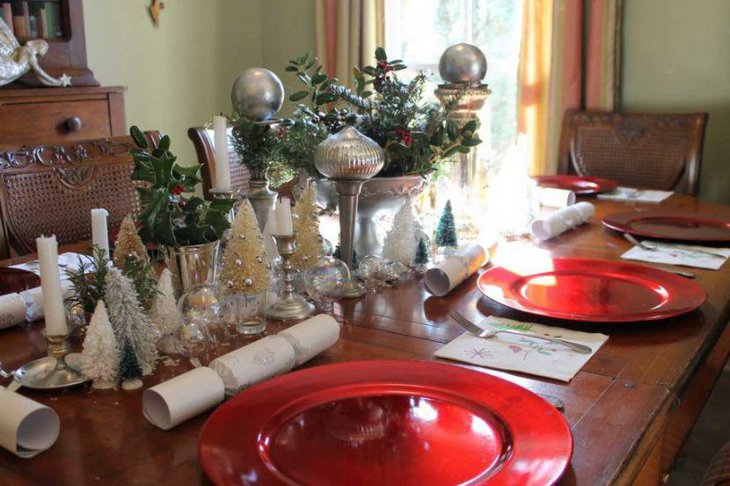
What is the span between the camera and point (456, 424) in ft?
2.58

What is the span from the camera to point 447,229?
5.07 ft

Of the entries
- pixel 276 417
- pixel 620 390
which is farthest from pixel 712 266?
pixel 276 417

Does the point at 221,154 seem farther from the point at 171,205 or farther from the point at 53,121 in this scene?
the point at 53,121

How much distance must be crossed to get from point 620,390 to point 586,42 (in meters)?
2.56

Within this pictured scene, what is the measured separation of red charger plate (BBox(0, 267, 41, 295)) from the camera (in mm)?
1279

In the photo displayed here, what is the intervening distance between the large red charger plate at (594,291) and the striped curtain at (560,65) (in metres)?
1.93

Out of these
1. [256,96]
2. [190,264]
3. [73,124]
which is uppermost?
[256,96]

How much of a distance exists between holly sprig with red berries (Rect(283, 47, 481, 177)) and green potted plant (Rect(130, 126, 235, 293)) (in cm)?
34

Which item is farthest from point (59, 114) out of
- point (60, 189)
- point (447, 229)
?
point (447, 229)

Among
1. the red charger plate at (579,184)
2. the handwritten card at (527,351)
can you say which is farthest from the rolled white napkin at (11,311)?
the red charger plate at (579,184)

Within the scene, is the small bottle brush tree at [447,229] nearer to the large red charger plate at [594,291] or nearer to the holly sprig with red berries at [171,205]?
the large red charger plate at [594,291]

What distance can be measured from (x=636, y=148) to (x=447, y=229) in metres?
1.44

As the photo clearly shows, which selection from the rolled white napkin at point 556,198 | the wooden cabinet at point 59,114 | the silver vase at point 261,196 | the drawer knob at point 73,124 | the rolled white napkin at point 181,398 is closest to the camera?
the rolled white napkin at point 181,398

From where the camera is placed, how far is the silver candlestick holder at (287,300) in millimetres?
1138
